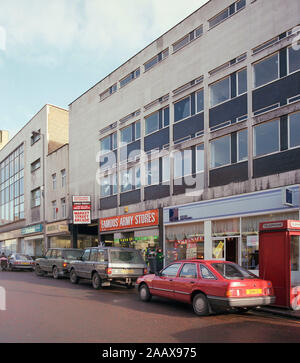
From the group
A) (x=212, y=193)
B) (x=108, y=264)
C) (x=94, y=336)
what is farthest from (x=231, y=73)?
(x=94, y=336)

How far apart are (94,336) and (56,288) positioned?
9558 mm

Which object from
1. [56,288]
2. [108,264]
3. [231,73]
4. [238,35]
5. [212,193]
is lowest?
[56,288]

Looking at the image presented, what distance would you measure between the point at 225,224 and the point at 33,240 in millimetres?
30104

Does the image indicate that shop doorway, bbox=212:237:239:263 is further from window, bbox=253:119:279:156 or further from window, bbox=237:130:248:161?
window, bbox=253:119:279:156

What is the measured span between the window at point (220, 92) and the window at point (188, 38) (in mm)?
3412

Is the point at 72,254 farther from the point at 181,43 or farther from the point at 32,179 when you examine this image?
the point at 32,179

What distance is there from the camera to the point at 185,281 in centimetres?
1131

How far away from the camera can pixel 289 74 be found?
17.6m

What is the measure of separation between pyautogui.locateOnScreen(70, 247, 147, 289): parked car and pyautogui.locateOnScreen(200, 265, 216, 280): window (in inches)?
232

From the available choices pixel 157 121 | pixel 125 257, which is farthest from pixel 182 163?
pixel 125 257

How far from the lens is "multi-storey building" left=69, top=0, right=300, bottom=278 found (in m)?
17.8

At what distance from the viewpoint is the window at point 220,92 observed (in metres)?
20.7
